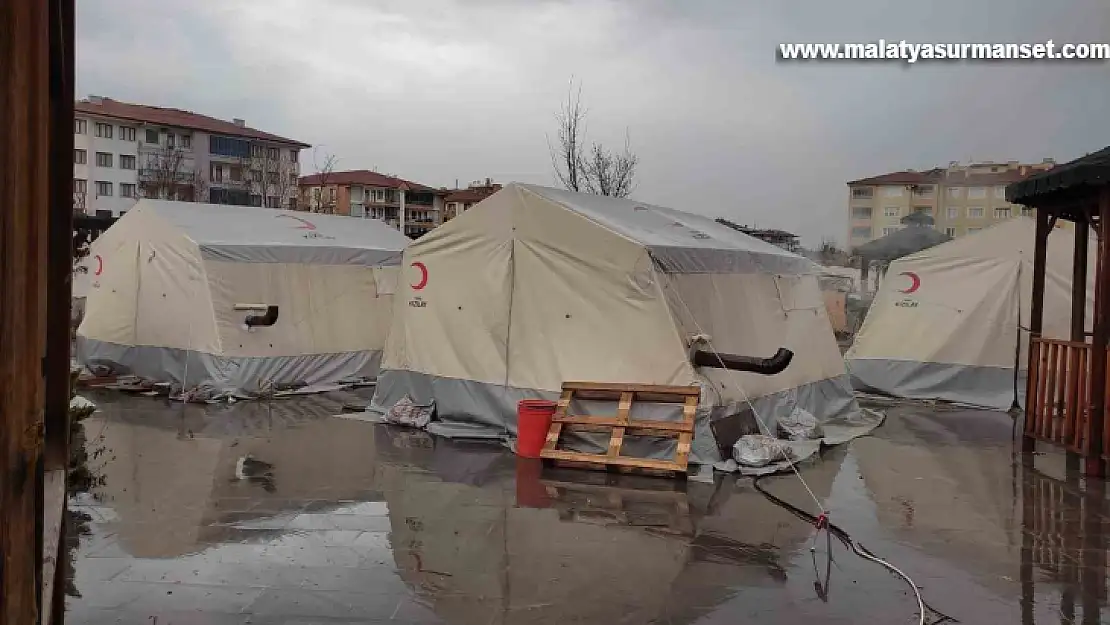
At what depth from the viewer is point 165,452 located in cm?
916

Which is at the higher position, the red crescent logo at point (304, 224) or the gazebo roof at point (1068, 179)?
the gazebo roof at point (1068, 179)

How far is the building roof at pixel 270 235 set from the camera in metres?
13.4

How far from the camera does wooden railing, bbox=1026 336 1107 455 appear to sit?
28.2 ft

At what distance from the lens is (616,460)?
8.41m

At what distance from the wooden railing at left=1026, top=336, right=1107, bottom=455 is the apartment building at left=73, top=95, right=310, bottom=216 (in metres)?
46.0

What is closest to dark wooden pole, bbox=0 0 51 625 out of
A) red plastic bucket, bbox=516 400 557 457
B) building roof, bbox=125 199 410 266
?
red plastic bucket, bbox=516 400 557 457

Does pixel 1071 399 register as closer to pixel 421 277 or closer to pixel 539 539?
pixel 539 539

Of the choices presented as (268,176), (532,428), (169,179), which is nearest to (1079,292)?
(532,428)

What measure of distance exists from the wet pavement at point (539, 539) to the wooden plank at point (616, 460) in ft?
0.62

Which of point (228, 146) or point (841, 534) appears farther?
point (228, 146)

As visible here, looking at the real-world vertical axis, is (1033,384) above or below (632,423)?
above

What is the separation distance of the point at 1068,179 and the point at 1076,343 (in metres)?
1.66

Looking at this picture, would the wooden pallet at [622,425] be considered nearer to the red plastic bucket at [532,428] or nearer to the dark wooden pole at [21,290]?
the red plastic bucket at [532,428]

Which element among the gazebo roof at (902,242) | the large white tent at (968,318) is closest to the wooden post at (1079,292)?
the large white tent at (968,318)
